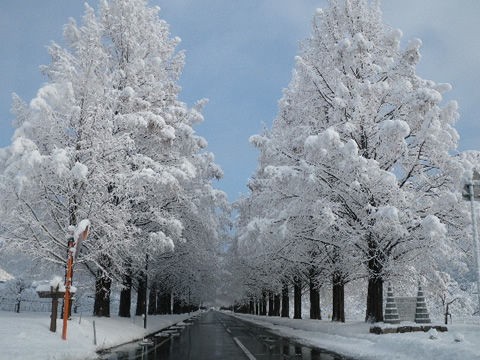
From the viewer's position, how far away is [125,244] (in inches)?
683

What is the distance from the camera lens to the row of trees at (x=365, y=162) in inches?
642

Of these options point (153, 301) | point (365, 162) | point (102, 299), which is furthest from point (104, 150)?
point (153, 301)

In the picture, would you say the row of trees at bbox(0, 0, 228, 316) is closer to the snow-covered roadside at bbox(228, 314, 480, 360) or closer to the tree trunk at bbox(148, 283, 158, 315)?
the snow-covered roadside at bbox(228, 314, 480, 360)

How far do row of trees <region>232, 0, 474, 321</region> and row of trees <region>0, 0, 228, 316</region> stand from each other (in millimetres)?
4661

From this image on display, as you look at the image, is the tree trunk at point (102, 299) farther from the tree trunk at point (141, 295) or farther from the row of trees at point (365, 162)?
the tree trunk at point (141, 295)

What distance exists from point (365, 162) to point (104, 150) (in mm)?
9548

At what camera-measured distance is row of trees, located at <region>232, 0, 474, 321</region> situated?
53.5 feet

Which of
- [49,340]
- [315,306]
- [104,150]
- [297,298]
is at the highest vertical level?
[104,150]

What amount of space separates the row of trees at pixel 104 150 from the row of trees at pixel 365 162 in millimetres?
4661

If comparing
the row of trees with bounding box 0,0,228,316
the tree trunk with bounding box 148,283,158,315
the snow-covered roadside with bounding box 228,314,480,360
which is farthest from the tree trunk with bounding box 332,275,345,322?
the tree trunk with bounding box 148,283,158,315

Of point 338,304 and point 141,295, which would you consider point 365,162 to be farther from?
point 141,295

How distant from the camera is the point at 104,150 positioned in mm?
17703

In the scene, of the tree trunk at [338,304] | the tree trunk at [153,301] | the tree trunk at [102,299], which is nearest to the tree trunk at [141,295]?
the tree trunk at [153,301]

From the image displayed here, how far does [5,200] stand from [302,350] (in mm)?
11243
